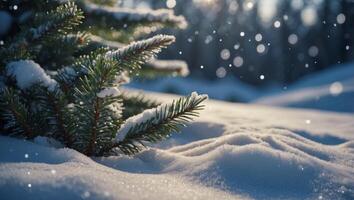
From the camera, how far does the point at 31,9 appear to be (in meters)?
2.82

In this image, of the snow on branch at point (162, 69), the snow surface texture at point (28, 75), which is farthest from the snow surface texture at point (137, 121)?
the snow on branch at point (162, 69)

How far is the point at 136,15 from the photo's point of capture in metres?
3.24

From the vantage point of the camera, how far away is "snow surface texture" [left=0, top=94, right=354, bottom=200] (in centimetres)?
144

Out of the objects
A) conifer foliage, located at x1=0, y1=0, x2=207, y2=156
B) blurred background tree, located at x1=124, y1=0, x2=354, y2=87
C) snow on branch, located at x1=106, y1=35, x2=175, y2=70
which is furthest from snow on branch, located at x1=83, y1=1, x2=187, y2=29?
blurred background tree, located at x1=124, y1=0, x2=354, y2=87

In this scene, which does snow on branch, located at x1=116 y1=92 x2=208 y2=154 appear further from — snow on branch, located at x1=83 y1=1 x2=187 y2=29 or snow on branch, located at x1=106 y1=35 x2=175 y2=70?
snow on branch, located at x1=83 y1=1 x2=187 y2=29

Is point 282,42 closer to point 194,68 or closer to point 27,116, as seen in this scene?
point 194,68

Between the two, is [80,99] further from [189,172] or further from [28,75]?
[189,172]

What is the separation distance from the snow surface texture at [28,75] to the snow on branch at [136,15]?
1.38 meters

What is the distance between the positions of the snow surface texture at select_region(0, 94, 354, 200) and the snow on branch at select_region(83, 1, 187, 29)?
45.4 inches

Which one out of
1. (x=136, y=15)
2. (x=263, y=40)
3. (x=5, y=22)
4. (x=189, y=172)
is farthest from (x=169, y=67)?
(x=263, y=40)

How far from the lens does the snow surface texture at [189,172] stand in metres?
1.44

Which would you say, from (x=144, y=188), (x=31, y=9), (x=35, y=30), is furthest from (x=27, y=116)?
(x=31, y=9)

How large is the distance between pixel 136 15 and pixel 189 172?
1.69 m

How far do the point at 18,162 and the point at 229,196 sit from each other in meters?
0.81
